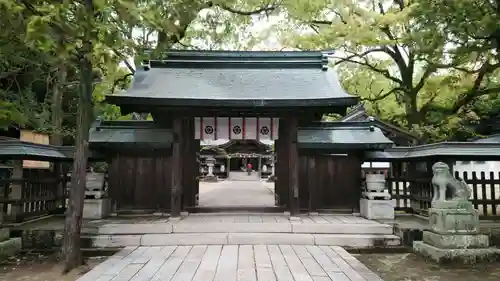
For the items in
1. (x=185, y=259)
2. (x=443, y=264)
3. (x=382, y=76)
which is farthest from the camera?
(x=382, y=76)

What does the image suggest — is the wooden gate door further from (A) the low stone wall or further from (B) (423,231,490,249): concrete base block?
(B) (423,231,490,249): concrete base block

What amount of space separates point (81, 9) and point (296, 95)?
6.00m

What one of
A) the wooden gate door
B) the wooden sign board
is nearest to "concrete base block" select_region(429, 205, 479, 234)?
the wooden gate door

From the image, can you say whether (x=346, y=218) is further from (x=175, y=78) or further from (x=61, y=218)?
(x=61, y=218)

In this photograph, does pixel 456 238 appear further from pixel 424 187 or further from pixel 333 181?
pixel 333 181

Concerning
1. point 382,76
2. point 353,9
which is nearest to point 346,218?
point 353,9

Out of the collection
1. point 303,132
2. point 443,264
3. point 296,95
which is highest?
point 296,95

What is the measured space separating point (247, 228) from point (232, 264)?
246 cm

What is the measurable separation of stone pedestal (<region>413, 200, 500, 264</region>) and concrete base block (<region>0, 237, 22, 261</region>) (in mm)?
8956

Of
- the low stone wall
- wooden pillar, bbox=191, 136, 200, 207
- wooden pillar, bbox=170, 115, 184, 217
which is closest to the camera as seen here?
the low stone wall

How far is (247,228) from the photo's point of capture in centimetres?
919

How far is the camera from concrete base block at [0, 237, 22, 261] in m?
7.96

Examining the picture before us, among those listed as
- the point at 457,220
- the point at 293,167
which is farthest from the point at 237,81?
the point at 457,220

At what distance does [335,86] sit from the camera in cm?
1109
